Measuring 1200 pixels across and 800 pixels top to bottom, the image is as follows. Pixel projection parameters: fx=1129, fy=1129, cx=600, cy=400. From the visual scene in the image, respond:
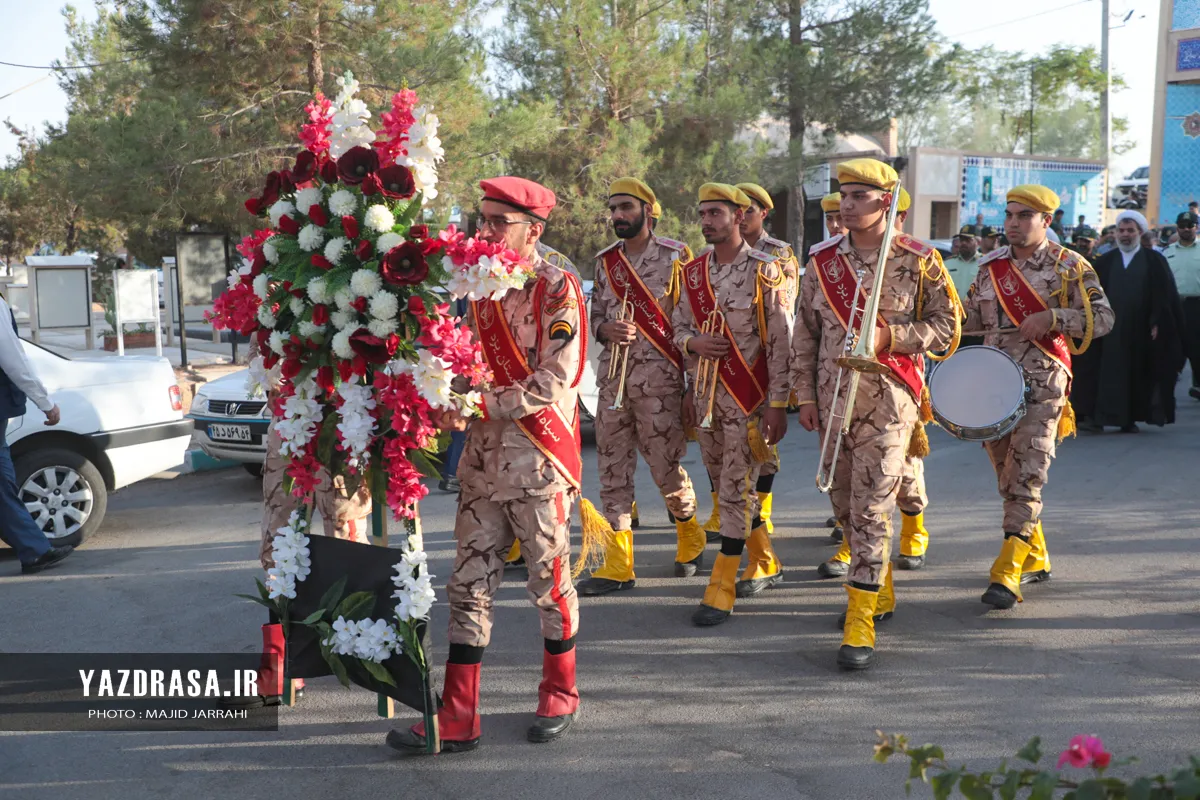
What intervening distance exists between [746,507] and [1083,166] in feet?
104

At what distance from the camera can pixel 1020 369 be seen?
575 cm

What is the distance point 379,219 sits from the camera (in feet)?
12.5

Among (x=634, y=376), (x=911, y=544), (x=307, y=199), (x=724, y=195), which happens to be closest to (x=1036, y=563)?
(x=911, y=544)

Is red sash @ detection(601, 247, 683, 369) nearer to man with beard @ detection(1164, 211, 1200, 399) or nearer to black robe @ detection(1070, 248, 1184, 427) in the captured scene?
black robe @ detection(1070, 248, 1184, 427)

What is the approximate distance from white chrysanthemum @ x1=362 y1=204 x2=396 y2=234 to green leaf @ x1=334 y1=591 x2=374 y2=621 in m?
1.33

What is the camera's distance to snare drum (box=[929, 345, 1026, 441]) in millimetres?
5660

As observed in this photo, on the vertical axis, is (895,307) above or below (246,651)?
above

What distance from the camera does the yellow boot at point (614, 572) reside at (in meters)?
6.26

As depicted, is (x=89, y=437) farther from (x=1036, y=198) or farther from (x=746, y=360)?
(x=1036, y=198)

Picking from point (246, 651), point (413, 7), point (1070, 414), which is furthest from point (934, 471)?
point (413, 7)

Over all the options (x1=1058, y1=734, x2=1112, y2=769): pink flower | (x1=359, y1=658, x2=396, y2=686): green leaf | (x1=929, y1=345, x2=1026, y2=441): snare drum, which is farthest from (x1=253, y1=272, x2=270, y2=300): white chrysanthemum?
(x1=929, y1=345, x2=1026, y2=441): snare drum

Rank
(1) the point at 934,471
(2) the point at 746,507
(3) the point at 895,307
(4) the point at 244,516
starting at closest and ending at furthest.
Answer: (3) the point at 895,307, (2) the point at 746,507, (4) the point at 244,516, (1) the point at 934,471

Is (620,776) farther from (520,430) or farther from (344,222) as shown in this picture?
(344,222)

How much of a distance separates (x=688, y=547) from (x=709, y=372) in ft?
4.12
